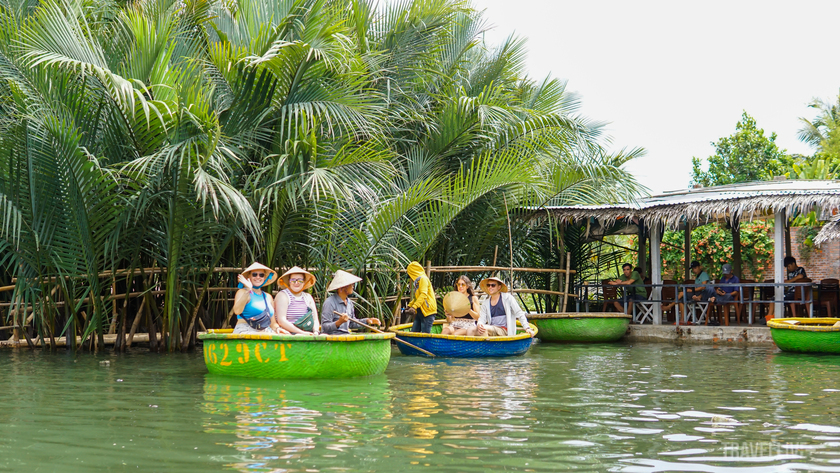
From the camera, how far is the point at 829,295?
15430 millimetres

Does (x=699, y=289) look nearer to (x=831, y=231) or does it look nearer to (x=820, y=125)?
(x=831, y=231)

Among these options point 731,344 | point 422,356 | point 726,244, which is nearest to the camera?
point 422,356

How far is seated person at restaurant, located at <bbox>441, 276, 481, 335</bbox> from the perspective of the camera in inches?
490

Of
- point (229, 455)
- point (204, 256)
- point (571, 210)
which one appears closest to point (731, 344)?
point (571, 210)

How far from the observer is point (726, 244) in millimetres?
24859

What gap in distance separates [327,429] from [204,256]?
23.2ft

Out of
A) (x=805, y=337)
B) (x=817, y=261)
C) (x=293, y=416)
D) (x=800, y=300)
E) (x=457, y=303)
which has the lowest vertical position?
(x=293, y=416)

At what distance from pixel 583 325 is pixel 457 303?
377 centimetres

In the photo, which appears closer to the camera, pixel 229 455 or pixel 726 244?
pixel 229 455

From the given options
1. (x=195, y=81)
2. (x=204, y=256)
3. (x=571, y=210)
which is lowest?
(x=204, y=256)

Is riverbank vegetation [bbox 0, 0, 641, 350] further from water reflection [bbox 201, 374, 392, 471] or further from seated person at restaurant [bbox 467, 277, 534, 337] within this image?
water reflection [bbox 201, 374, 392, 471]

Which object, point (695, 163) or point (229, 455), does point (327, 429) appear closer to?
point (229, 455)

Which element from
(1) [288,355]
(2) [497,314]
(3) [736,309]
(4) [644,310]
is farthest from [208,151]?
(3) [736,309]

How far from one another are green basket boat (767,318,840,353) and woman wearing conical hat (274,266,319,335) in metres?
7.19
